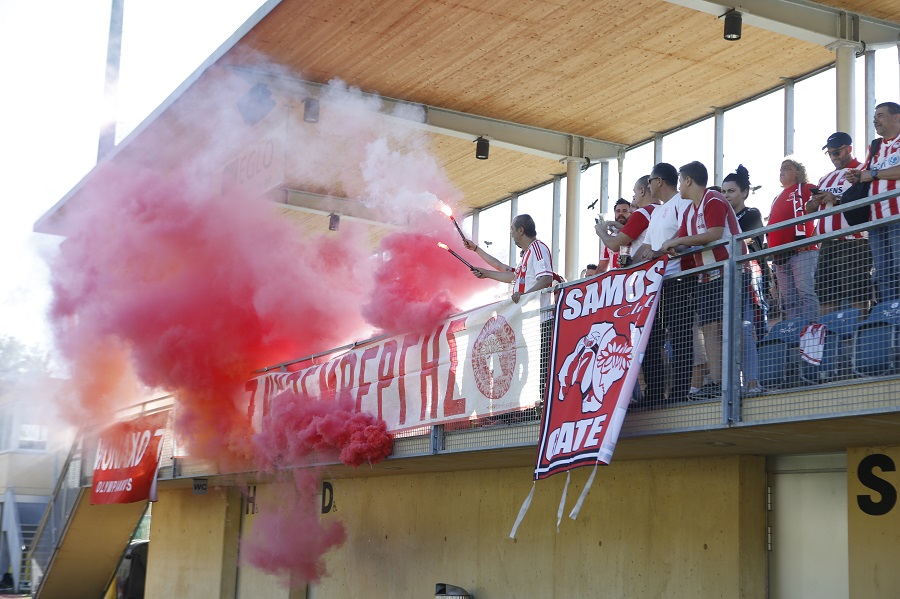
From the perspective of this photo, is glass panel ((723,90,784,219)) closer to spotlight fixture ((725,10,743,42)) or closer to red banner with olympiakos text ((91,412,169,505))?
spotlight fixture ((725,10,743,42))

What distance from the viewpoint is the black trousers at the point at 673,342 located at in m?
7.17

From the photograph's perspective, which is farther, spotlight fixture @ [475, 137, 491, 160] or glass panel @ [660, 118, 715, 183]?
spotlight fixture @ [475, 137, 491, 160]

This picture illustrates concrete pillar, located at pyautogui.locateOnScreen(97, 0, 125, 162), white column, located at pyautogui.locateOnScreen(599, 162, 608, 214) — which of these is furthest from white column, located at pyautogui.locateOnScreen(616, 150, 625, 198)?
concrete pillar, located at pyautogui.locateOnScreen(97, 0, 125, 162)

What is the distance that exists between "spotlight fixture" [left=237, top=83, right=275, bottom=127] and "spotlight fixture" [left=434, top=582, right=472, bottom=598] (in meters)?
6.32

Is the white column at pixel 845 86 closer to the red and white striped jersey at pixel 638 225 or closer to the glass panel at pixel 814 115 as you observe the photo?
the glass panel at pixel 814 115

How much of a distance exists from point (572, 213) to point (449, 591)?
6.16 m

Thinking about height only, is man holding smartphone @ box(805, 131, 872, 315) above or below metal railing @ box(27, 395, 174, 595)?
above

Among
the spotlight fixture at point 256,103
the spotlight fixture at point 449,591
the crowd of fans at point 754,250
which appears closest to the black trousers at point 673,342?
the crowd of fans at point 754,250

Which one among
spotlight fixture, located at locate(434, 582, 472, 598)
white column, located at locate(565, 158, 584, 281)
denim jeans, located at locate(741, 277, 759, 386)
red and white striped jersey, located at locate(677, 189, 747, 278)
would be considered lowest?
spotlight fixture, located at locate(434, 582, 472, 598)

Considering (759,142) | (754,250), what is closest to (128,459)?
(759,142)

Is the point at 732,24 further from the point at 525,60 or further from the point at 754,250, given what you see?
the point at 754,250

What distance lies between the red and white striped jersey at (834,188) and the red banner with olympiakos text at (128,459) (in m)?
10.7

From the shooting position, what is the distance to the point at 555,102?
46.4 feet

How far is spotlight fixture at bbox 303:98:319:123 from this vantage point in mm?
→ 13430
